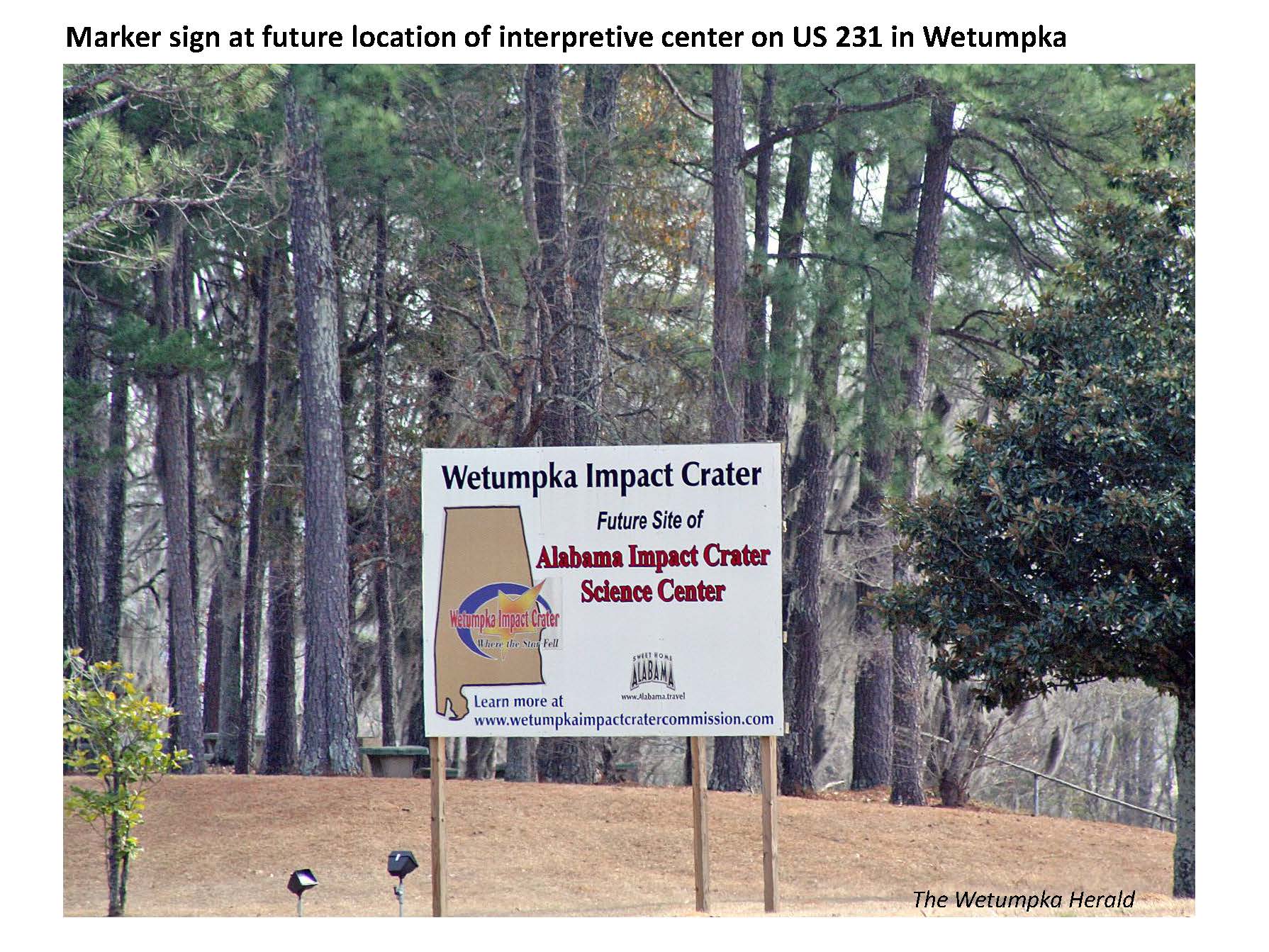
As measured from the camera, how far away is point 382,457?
856 inches

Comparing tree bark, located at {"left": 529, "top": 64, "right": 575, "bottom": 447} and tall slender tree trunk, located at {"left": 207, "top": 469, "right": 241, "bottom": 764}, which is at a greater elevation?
tree bark, located at {"left": 529, "top": 64, "right": 575, "bottom": 447}

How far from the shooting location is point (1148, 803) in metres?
36.2

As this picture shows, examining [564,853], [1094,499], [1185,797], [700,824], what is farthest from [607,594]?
[564,853]

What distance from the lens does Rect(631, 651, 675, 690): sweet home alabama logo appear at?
8188mm

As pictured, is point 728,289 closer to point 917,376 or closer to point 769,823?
point 917,376

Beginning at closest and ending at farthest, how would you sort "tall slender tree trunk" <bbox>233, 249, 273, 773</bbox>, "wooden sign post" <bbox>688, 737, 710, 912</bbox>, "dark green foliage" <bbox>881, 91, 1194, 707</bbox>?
1. "wooden sign post" <bbox>688, 737, 710, 912</bbox>
2. "dark green foliage" <bbox>881, 91, 1194, 707</bbox>
3. "tall slender tree trunk" <bbox>233, 249, 273, 773</bbox>

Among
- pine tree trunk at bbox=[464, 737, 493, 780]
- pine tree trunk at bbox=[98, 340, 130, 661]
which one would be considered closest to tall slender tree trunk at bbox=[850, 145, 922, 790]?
pine tree trunk at bbox=[464, 737, 493, 780]

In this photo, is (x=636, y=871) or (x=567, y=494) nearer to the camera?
(x=567, y=494)

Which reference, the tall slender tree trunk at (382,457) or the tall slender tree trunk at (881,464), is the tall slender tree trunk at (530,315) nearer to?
the tall slender tree trunk at (382,457)

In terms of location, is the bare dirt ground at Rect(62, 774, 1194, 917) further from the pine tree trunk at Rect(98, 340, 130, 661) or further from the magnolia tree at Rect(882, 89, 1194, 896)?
the pine tree trunk at Rect(98, 340, 130, 661)

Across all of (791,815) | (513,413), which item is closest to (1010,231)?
Answer: (513,413)

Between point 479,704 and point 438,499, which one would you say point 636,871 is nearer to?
point 479,704

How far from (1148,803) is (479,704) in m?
32.7

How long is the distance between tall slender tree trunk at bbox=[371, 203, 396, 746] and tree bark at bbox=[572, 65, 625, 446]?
366 centimetres
